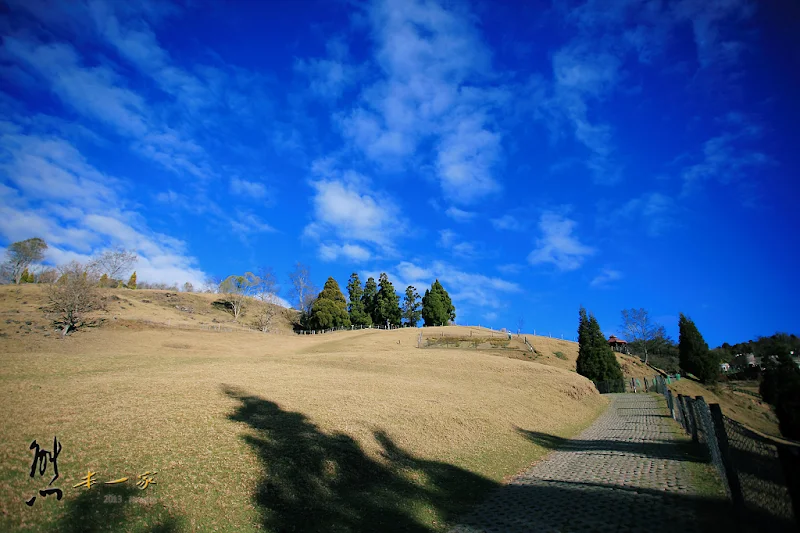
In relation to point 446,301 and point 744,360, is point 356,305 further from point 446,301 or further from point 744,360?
point 744,360

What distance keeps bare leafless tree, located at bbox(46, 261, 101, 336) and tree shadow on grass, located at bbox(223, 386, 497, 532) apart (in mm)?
42542

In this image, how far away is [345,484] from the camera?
1053 centimetres

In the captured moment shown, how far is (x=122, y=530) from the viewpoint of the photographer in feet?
23.6

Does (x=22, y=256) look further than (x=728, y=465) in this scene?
Yes

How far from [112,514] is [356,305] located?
92.9m

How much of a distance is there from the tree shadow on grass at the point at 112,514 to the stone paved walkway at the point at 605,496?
6023mm

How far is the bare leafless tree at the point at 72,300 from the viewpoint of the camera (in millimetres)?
43719

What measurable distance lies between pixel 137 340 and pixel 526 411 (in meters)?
41.9

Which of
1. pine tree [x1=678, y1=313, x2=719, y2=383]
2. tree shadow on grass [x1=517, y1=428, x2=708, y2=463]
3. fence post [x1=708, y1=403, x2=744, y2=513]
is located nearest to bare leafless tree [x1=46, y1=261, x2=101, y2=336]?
tree shadow on grass [x1=517, y1=428, x2=708, y2=463]

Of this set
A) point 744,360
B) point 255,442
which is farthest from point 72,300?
point 744,360

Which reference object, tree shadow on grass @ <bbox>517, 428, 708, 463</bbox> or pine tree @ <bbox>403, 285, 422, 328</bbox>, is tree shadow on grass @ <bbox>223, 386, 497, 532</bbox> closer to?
tree shadow on grass @ <bbox>517, 428, 708, 463</bbox>

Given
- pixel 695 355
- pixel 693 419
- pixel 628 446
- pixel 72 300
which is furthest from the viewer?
pixel 695 355

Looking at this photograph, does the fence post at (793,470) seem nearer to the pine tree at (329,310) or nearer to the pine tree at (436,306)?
the pine tree at (329,310)

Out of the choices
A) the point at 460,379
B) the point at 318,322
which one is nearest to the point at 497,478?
the point at 460,379
